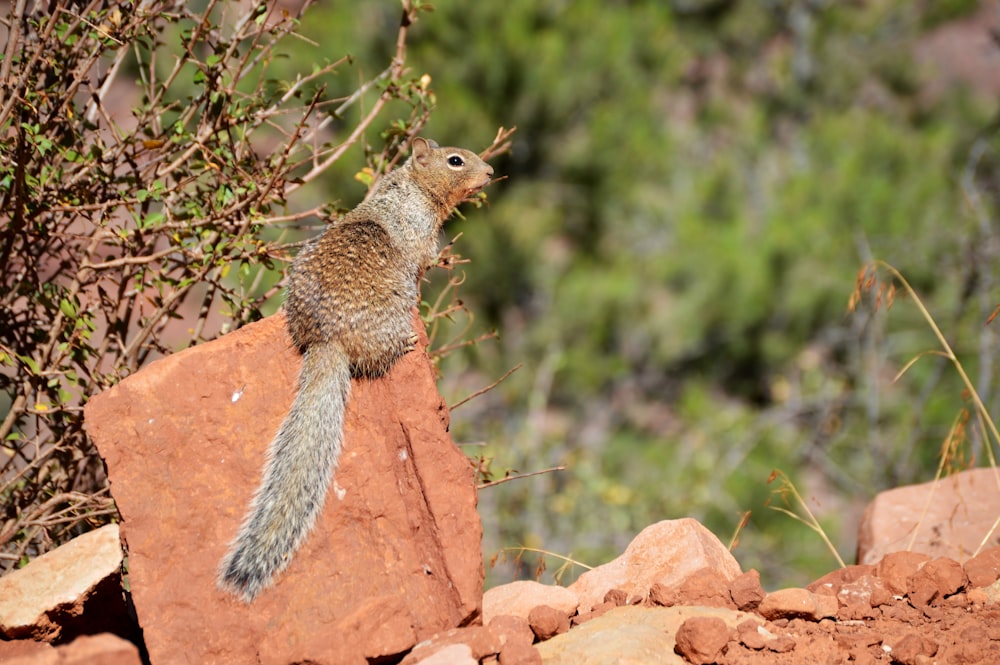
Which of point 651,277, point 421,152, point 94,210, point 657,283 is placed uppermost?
point 94,210

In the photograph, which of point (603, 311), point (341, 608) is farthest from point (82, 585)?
point (603, 311)

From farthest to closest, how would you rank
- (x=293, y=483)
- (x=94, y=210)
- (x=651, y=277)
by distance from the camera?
(x=651, y=277) → (x=94, y=210) → (x=293, y=483)

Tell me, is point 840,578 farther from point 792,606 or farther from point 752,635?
point 752,635

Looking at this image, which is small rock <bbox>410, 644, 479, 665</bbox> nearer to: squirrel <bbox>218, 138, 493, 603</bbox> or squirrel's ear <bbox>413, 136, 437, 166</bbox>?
squirrel <bbox>218, 138, 493, 603</bbox>

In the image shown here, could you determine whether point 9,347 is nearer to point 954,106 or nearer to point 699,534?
point 699,534

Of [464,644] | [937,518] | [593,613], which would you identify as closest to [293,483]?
[464,644]

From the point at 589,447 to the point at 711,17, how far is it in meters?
8.44

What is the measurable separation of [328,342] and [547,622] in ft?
4.32

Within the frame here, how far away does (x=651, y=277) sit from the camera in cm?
1387

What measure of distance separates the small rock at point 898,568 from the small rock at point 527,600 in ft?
3.70

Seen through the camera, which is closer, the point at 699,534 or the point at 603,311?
the point at 699,534

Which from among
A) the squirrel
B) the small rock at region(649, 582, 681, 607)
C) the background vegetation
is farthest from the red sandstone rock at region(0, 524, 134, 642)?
the background vegetation

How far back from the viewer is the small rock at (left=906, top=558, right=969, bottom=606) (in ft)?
12.6

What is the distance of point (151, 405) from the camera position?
381cm
